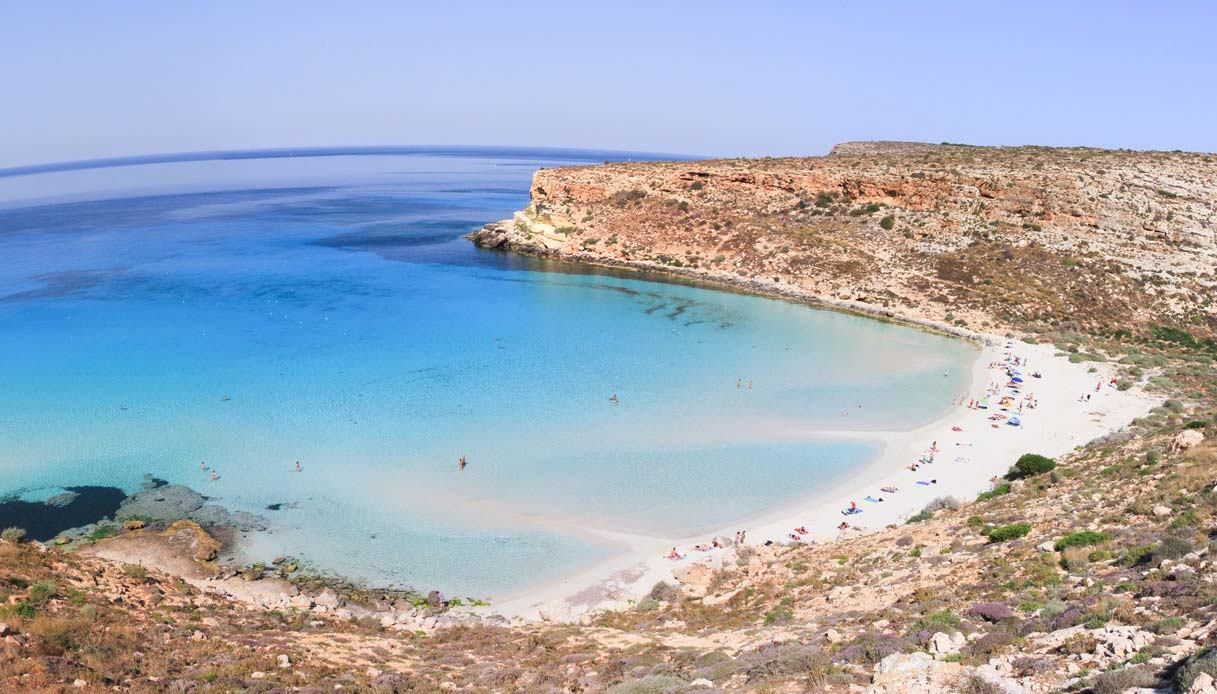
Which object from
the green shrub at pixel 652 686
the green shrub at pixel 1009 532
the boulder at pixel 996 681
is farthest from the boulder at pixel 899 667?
the green shrub at pixel 1009 532

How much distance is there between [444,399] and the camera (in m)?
32.3

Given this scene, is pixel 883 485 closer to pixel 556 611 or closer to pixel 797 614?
pixel 797 614

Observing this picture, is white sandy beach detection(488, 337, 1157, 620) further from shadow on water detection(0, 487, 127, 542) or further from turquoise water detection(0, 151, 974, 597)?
shadow on water detection(0, 487, 127, 542)

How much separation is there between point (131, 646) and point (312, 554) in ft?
23.8

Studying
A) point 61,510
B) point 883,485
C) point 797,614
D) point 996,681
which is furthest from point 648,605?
point 61,510

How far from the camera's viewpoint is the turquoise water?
22.6m

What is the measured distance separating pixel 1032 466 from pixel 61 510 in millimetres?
32479

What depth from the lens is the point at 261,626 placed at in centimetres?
1548

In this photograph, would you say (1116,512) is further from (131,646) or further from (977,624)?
(131,646)

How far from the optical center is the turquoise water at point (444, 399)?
22578 mm

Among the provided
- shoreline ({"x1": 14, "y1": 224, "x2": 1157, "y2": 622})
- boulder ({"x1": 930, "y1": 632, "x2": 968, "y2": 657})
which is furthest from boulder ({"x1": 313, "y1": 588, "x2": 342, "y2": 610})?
boulder ({"x1": 930, "y1": 632, "x2": 968, "y2": 657})

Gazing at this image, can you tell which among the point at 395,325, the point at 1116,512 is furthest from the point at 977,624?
the point at 395,325

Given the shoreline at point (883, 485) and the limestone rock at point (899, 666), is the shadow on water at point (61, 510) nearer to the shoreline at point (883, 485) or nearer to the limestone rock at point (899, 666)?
the shoreline at point (883, 485)

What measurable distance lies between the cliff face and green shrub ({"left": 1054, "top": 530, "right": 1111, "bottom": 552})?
3329 cm
